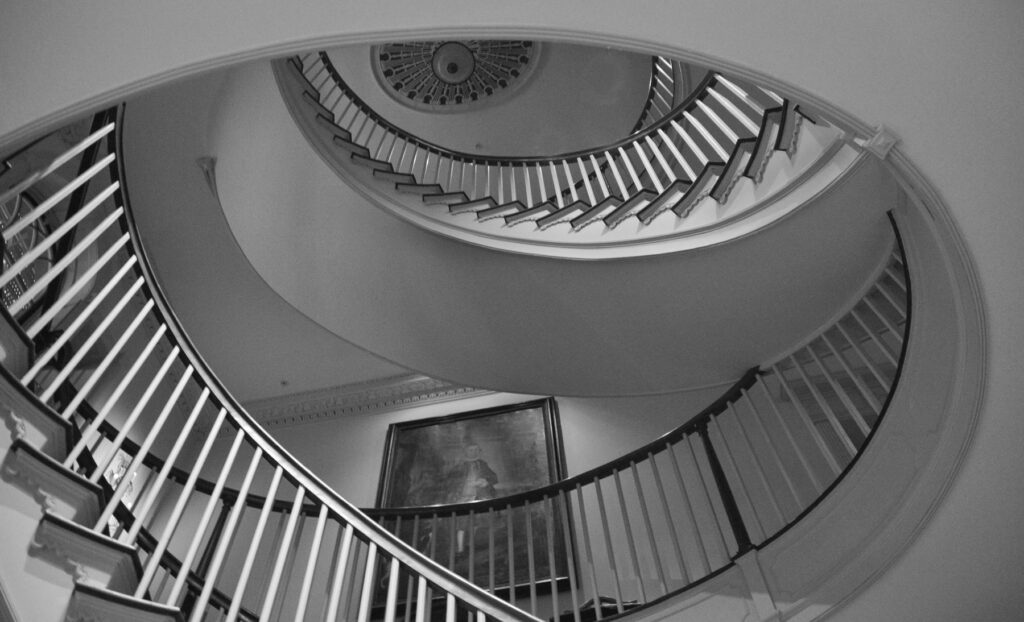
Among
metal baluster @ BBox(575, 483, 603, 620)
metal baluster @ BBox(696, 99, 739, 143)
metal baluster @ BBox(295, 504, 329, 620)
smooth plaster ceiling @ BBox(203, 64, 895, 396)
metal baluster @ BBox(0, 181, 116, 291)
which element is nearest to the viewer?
metal baluster @ BBox(0, 181, 116, 291)

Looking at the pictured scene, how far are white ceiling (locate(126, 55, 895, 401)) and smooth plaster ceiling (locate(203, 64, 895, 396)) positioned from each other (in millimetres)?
10

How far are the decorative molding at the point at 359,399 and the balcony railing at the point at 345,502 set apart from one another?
2.09ft

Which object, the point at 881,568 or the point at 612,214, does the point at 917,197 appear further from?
the point at 612,214

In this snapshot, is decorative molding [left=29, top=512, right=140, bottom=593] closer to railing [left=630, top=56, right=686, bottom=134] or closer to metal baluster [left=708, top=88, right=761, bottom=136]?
metal baluster [left=708, top=88, right=761, bottom=136]

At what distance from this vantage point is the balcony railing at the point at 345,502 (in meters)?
2.13

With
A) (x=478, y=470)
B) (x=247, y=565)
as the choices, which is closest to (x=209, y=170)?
(x=247, y=565)

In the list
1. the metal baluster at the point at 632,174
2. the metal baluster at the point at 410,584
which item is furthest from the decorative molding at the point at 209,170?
the metal baluster at the point at 632,174

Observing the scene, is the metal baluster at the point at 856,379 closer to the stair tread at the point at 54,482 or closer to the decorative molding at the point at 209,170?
the stair tread at the point at 54,482

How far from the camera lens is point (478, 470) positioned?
582cm

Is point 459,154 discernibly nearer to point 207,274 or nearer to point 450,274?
point 450,274

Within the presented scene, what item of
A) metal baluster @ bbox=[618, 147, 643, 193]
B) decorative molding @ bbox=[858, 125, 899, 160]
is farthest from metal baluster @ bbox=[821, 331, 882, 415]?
decorative molding @ bbox=[858, 125, 899, 160]

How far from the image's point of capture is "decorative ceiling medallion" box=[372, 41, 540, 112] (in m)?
8.78

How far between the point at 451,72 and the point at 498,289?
17.3 feet

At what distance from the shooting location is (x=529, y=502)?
4.12m
